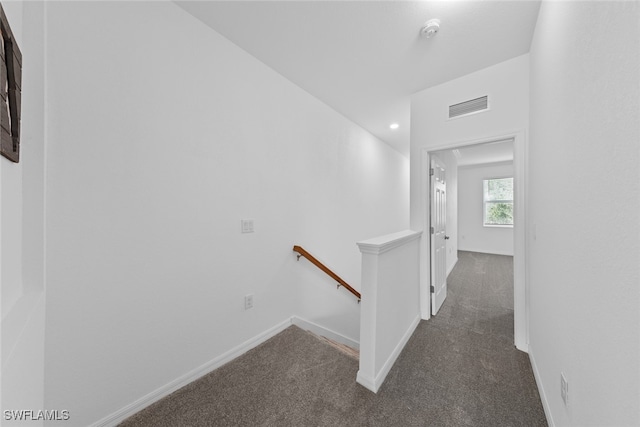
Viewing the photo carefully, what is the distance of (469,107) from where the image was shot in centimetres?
239

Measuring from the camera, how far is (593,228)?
823 millimetres

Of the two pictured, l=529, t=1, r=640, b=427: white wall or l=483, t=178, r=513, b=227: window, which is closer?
l=529, t=1, r=640, b=427: white wall

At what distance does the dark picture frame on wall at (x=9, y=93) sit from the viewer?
0.75 metres

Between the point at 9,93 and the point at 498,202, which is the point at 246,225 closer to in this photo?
the point at 9,93

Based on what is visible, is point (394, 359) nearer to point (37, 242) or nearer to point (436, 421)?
point (436, 421)

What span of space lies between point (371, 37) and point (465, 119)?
51.2 inches

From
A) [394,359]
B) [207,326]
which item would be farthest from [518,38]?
[207,326]

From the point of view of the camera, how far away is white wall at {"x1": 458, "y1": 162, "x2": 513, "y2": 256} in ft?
20.4

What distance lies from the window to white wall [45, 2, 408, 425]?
21.0 feet

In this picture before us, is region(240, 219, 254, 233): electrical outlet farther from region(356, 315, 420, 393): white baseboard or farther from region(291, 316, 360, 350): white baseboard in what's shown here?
region(356, 315, 420, 393): white baseboard

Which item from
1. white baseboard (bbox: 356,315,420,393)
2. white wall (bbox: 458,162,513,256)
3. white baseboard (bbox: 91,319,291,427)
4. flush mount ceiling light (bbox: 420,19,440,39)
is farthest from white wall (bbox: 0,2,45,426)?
white wall (bbox: 458,162,513,256)

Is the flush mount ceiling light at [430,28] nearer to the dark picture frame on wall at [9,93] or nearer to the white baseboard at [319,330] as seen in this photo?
the dark picture frame on wall at [9,93]

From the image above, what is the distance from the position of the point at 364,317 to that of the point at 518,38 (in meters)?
2.59

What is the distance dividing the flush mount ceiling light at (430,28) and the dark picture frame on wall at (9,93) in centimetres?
227
